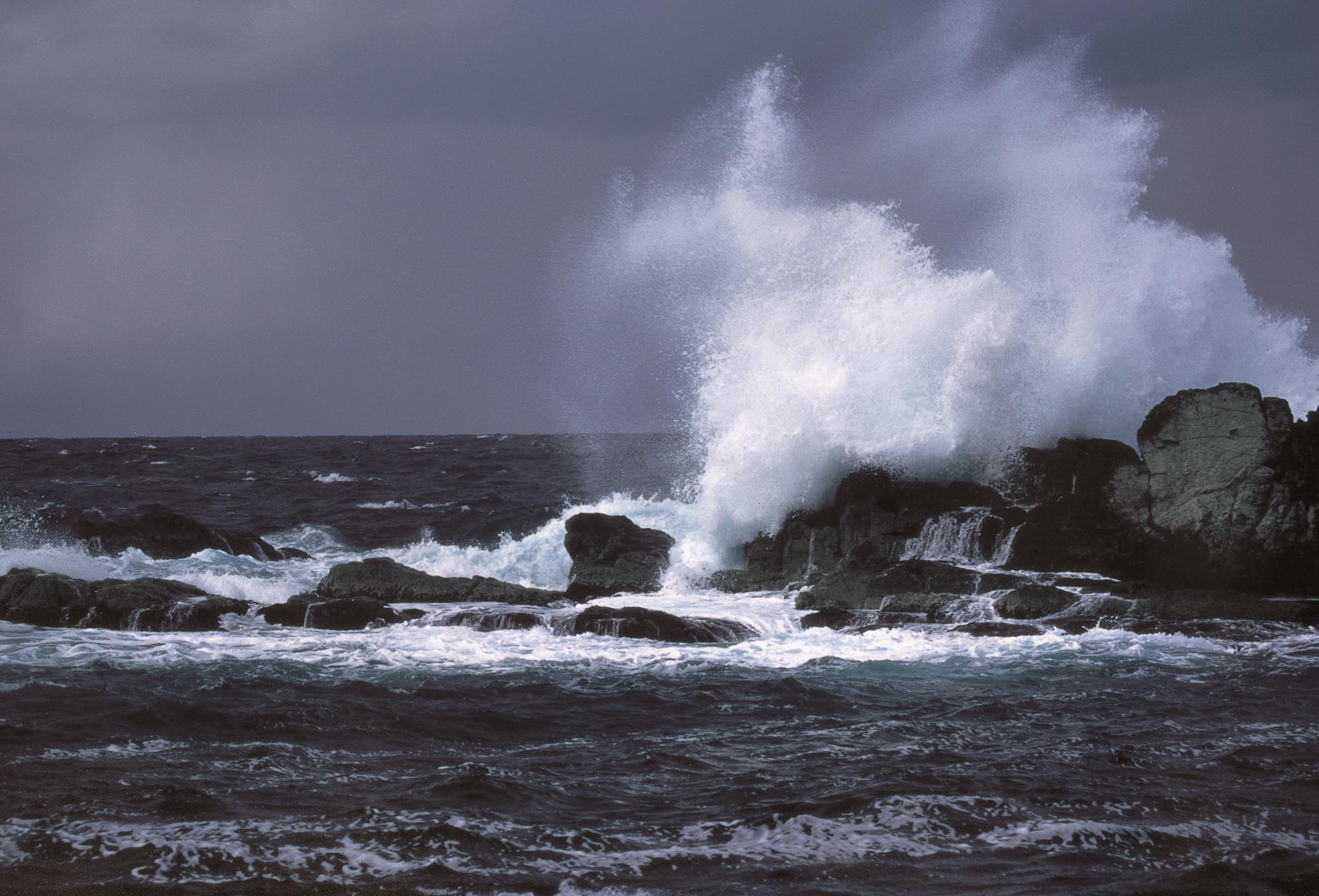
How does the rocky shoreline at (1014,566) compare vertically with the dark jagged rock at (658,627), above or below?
above

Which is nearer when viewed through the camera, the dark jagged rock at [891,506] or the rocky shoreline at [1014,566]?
the rocky shoreline at [1014,566]

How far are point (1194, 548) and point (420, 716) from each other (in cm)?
1067

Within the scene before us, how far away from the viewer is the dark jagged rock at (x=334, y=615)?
49.5 ft

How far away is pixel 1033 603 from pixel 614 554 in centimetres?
736

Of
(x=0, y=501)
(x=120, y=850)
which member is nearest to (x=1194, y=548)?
(x=120, y=850)

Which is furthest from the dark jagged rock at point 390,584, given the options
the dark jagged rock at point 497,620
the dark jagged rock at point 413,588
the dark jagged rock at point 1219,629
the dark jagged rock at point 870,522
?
the dark jagged rock at point 1219,629

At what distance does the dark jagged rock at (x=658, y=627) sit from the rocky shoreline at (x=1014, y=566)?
26 mm

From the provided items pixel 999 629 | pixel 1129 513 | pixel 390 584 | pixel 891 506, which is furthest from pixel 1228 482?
pixel 390 584

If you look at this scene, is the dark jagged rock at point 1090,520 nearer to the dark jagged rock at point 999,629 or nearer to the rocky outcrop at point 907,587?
the rocky outcrop at point 907,587

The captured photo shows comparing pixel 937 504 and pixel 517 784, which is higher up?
pixel 937 504

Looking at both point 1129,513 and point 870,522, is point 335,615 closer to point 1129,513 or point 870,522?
point 870,522

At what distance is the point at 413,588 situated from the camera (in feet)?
56.1

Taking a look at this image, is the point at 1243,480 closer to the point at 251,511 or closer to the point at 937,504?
the point at 937,504

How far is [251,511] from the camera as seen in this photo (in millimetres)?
31891
